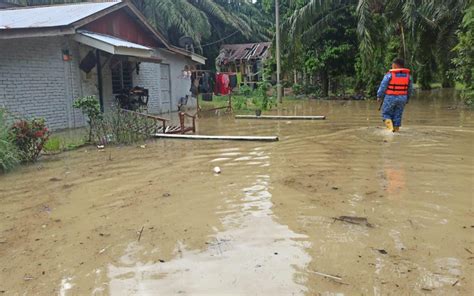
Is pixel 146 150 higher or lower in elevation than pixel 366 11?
lower

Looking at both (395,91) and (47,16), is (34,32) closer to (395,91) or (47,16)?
(47,16)

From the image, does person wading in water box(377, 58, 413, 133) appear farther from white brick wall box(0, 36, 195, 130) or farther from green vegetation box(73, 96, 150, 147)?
white brick wall box(0, 36, 195, 130)

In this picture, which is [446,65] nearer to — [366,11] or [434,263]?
[366,11]

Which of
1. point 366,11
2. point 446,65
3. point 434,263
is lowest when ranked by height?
point 434,263

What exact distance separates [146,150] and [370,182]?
4.71 meters

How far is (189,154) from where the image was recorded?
27.5 ft

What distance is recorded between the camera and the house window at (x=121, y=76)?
15969 millimetres

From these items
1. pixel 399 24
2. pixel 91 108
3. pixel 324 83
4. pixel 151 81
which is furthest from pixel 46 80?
pixel 324 83

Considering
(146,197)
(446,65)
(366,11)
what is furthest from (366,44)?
(146,197)

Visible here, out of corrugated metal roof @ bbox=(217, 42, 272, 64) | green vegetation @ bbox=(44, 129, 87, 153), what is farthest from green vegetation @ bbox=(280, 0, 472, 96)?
green vegetation @ bbox=(44, 129, 87, 153)

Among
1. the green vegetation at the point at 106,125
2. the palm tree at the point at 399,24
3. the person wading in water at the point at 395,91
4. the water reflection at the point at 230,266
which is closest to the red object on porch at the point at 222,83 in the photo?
the palm tree at the point at 399,24

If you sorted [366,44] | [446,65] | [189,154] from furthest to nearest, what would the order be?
1. [446,65]
2. [366,44]
3. [189,154]

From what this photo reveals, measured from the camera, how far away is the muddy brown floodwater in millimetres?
3244

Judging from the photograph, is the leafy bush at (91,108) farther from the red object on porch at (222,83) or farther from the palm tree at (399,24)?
the palm tree at (399,24)
